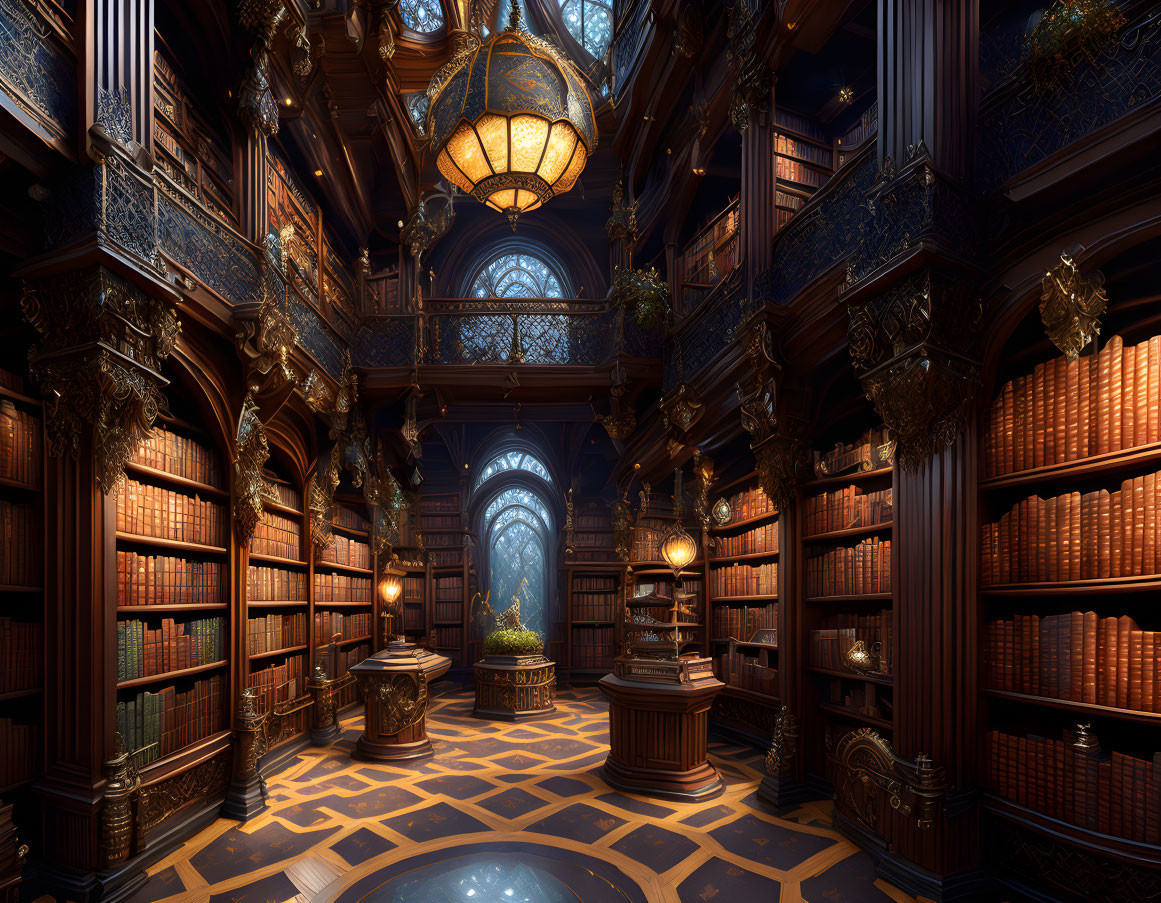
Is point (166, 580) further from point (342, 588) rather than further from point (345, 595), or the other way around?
point (345, 595)

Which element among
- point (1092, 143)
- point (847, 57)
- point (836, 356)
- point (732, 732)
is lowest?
Answer: point (732, 732)

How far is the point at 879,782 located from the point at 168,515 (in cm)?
488

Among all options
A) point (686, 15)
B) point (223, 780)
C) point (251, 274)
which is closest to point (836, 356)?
point (686, 15)

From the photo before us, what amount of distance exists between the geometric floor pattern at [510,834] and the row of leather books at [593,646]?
202 inches

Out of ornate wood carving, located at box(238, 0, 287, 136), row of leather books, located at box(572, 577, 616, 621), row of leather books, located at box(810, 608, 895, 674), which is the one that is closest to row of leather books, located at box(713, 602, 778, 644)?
row of leather books, located at box(810, 608, 895, 674)

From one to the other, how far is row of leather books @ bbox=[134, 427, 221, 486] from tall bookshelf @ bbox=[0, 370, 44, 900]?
61 cm

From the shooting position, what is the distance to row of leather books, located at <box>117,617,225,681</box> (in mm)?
4184

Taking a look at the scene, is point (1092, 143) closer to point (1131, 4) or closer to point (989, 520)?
point (1131, 4)

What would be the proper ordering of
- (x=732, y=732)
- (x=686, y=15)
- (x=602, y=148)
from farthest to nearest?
1. (x=602, y=148)
2. (x=732, y=732)
3. (x=686, y=15)

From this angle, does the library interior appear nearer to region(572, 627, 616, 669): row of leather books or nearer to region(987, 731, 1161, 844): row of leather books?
region(987, 731, 1161, 844): row of leather books

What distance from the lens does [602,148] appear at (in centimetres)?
1005

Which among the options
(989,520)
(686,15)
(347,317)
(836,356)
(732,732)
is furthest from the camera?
(347,317)

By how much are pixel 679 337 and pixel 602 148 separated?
4152 millimetres

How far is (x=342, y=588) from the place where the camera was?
8445 mm
